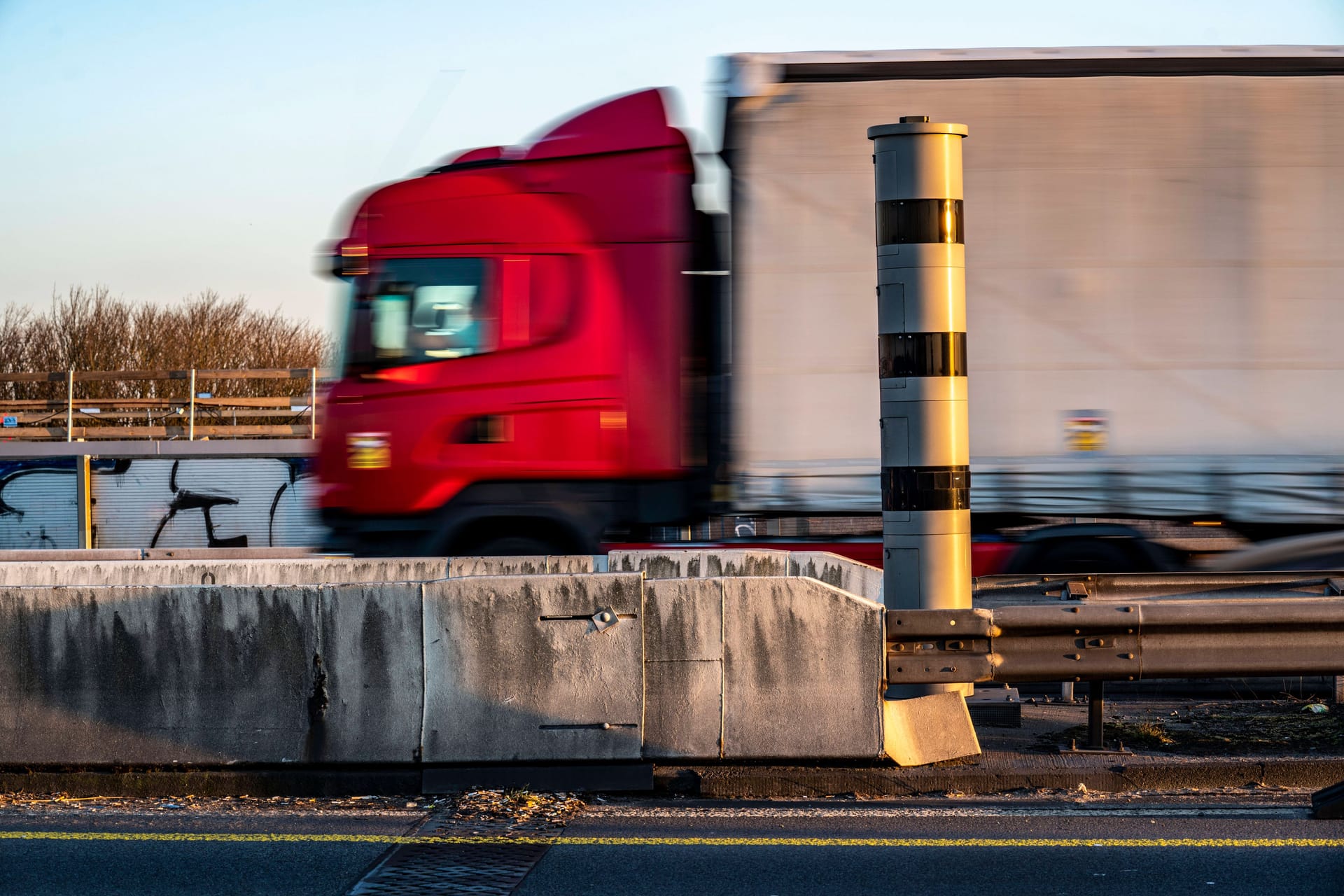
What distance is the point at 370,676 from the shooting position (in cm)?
609

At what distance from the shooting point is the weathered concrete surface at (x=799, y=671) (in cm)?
604

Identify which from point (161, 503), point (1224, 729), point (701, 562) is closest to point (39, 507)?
point (161, 503)

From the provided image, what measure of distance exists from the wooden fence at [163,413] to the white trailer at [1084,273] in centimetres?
2039

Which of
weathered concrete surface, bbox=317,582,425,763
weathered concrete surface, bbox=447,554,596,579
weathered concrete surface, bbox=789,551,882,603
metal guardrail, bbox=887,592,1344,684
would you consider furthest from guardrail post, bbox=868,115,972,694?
weathered concrete surface, bbox=447,554,596,579

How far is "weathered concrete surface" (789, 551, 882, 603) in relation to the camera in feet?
28.2

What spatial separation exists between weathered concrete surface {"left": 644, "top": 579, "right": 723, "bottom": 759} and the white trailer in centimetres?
297

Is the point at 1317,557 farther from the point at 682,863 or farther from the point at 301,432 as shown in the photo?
the point at 301,432

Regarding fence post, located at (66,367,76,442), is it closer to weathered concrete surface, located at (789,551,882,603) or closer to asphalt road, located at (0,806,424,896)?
weathered concrete surface, located at (789,551,882,603)

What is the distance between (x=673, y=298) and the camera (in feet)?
31.1

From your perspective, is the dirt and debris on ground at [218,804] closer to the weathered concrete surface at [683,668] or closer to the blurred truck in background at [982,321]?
the weathered concrete surface at [683,668]

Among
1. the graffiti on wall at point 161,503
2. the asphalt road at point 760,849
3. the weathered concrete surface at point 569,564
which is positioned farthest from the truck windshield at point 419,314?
the graffiti on wall at point 161,503

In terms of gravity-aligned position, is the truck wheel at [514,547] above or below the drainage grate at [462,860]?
above

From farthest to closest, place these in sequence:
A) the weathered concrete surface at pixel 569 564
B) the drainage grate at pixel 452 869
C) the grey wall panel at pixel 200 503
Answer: the grey wall panel at pixel 200 503 → the weathered concrete surface at pixel 569 564 → the drainage grate at pixel 452 869

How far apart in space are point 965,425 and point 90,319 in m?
41.7
